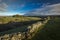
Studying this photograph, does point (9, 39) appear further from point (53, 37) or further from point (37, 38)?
point (53, 37)

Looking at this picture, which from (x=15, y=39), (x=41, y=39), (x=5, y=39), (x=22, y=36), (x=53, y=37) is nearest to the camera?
(x=5, y=39)

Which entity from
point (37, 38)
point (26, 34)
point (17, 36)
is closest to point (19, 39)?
point (17, 36)

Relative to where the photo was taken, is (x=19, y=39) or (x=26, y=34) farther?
(x=26, y=34)

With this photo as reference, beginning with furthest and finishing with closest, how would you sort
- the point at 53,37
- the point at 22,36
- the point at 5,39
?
1. the point at 53,37
2. the point at 22,36
3. the point at 5,39

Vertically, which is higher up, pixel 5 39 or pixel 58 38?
pixel 5 39

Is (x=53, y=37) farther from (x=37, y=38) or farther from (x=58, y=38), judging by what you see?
(x=37, y=38)

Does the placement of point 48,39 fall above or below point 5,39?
below

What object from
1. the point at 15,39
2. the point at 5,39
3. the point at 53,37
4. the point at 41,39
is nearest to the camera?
the point at 5,39

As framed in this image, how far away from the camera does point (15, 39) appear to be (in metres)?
22.3

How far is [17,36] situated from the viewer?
23141mm

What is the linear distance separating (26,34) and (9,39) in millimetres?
4981

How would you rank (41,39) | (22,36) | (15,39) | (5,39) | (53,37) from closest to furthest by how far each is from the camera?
(5,39)
(15,39)
(22,36)
(41,39)
(53,37)

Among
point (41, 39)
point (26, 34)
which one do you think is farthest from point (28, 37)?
point (41, 39)

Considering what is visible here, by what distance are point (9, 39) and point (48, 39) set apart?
326 inches
